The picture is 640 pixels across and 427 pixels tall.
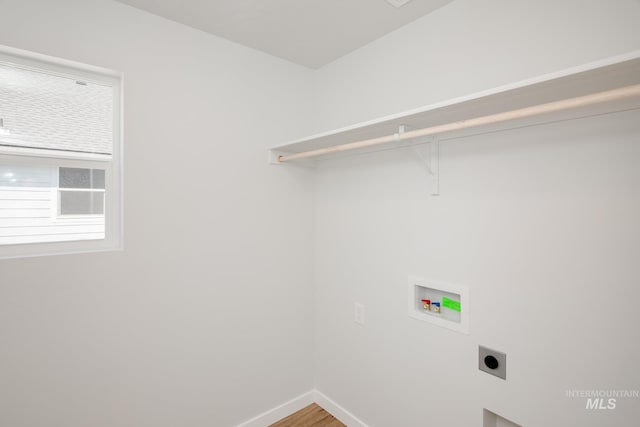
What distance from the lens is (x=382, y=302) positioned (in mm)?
1880

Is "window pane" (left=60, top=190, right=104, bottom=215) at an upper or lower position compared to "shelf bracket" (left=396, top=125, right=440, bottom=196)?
lower

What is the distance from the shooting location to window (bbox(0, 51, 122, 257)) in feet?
4.60

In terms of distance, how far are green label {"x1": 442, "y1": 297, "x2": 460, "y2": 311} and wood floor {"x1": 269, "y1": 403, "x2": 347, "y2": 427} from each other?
1183 millimetres

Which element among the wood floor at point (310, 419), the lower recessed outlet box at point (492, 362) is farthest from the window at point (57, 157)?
the lower recessed outlet box at point (492, 362)

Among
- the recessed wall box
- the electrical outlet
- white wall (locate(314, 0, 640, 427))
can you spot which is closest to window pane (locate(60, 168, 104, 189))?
white wall (locate(314, 0, 640, 427))

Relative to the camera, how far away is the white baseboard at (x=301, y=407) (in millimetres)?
2025

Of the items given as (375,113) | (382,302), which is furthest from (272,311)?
(375,113)

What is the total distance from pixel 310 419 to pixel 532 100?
88.7 inches

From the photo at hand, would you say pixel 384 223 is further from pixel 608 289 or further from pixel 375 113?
pixel 608 289

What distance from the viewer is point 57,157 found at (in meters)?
1.50

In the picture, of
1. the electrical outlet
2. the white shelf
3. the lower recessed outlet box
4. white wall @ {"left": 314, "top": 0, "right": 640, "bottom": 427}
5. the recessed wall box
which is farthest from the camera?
the electrical outlet

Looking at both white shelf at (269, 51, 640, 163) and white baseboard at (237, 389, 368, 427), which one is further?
white baseboard at (237, 389, 368, 427)

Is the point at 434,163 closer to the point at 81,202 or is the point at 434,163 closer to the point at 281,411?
the point at 81,202

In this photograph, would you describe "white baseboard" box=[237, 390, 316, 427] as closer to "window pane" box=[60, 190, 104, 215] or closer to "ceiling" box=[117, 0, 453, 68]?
"window pane" box=[60, 190, 104, 215]
